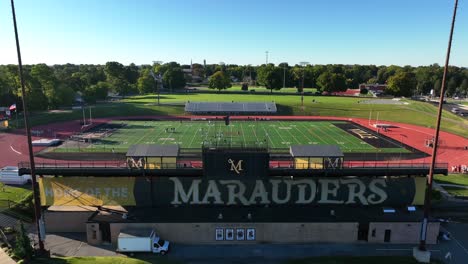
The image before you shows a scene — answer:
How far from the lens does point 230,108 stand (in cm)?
9056

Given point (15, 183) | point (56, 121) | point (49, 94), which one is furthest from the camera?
point (49, 94)

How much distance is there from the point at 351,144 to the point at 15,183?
51113 millimetres

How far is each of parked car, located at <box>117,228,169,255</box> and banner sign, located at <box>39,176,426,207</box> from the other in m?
4.39

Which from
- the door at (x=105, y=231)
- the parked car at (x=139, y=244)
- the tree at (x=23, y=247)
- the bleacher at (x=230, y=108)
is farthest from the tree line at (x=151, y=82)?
the parked car at (x=139, y=244)

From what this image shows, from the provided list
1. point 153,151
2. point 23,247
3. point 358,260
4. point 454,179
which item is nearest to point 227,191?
point 153,151

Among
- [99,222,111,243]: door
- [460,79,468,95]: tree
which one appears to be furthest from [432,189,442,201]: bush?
[460,79,468,95]: tree

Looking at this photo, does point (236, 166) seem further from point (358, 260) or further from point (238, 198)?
point (358, 260)

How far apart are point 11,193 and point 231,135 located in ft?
121

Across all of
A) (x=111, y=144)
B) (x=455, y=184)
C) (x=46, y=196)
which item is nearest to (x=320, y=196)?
(x=455, y=184)

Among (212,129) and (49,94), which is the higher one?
(49,94)

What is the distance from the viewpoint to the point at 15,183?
1474 inches

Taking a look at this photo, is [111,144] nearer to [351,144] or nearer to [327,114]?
[351,144]

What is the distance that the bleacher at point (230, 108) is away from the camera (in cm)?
8925

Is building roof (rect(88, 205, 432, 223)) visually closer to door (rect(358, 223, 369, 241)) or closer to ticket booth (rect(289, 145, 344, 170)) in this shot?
door (rect(358, 223, 369, 241))
